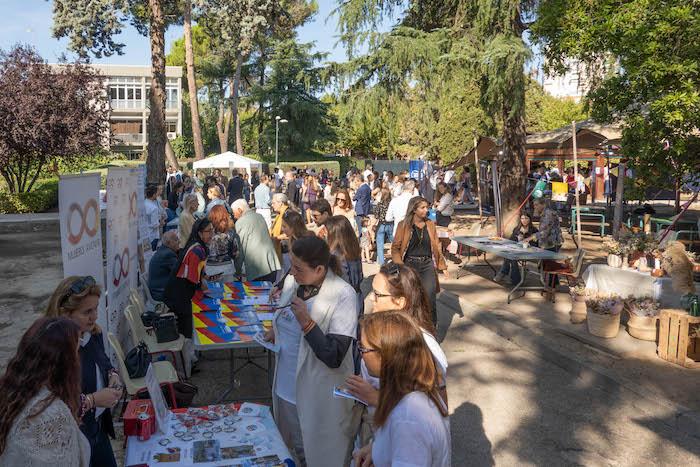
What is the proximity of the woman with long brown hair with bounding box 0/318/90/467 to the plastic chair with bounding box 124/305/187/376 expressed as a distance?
338cm

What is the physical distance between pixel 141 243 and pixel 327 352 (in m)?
4.77

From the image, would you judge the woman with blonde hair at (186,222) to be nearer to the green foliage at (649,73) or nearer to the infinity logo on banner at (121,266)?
the infinity logo on banner at (121,266)

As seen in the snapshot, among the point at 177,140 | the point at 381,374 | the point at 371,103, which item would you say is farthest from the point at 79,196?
the point at 177,140

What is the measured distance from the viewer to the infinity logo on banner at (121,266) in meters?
5.61

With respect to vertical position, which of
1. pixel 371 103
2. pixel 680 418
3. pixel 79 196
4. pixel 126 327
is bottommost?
pixel 680 418

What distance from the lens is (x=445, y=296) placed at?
32.2 ft

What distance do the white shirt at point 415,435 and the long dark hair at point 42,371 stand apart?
119 centimetres

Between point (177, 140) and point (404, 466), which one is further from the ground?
point (177, 140)

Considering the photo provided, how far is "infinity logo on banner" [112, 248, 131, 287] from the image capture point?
5609 mm

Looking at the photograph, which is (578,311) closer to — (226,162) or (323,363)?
(323,363)

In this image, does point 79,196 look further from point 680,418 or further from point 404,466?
point 680,418

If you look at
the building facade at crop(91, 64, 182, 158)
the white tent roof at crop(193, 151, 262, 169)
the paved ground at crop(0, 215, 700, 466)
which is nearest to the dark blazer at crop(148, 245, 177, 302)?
the paved ground at crop(0, 215, 700, 466)

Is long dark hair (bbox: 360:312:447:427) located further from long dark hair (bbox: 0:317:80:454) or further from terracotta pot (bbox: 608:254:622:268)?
Answer: terracotta pot (bbox: 608:254:622:268)

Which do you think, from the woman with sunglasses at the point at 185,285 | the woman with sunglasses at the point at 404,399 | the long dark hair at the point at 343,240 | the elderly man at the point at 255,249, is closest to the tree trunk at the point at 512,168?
the elderly man at the point at 255,249
